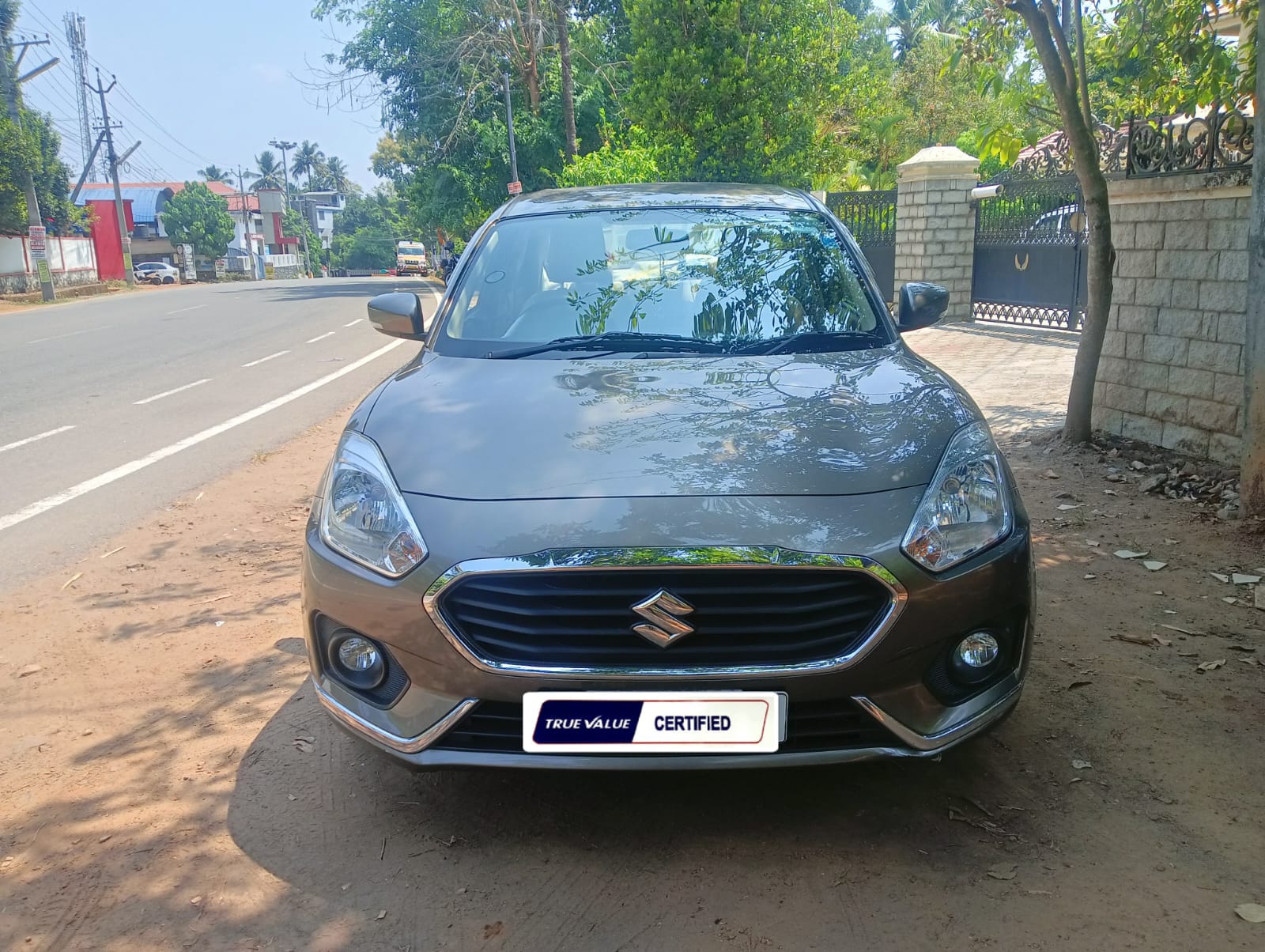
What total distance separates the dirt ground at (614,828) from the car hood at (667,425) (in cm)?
75

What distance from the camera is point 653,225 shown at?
4.09 m

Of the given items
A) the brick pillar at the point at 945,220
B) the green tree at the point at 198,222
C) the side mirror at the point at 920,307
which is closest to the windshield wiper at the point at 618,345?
the side mirror at the point at 920,307

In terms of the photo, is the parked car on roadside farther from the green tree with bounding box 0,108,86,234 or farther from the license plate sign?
the license plate sign

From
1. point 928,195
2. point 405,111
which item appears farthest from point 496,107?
point 928,195

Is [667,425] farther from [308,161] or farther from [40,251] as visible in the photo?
[308,161]

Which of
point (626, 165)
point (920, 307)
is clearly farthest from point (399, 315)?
point (626, 165)

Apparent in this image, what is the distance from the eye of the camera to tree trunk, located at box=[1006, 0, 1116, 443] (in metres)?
6.84

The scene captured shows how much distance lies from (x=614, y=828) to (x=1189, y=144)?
5.82 metres

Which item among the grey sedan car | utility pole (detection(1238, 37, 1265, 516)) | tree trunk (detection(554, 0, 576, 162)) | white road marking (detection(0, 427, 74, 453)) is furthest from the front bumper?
tree trunk (detection(554, 0, 576, 162))

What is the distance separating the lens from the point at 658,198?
14.2 feet

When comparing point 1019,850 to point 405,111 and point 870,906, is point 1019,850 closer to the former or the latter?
point 870,906

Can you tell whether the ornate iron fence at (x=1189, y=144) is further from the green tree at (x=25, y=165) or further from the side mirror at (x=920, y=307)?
the green tree at (x=25, y=165)

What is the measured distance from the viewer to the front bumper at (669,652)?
2363 mm

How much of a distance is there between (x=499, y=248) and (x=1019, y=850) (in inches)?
109
